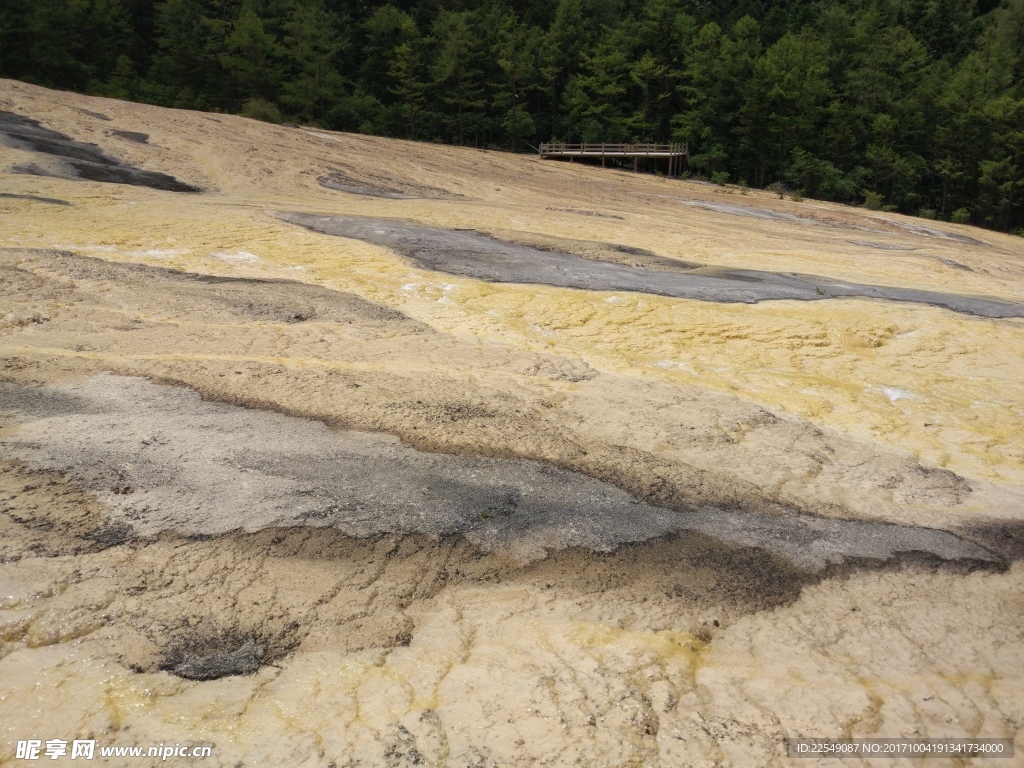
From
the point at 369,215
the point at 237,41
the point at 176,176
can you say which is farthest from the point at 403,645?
the point at 237,41

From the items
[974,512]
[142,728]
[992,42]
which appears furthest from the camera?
[992,42]

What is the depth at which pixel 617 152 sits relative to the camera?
34031mm

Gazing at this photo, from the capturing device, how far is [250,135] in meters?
16.9

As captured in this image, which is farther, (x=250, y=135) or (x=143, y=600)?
(x=250, y=135)

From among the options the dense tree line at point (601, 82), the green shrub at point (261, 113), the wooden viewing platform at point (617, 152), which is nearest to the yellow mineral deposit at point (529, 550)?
the green shrub at point (261, 113)

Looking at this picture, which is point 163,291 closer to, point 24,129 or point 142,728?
point 142,728

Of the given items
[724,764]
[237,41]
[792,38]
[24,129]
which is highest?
[792,38]

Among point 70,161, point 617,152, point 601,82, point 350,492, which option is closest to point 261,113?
point 617,152

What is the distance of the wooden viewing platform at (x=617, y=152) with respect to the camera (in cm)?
3334

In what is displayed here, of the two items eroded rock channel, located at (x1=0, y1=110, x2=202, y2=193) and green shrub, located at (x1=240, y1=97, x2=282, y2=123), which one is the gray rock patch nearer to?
eroded rock channel, located at (x1=0, y1=110, x2=202, y2=193)

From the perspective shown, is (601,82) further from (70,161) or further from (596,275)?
(596,275)

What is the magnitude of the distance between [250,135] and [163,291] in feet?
34.5

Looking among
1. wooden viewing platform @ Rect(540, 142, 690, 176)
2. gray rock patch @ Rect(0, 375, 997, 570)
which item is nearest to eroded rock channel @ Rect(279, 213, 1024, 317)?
gray rock patch @ Rect(0, 375, 997, 570)

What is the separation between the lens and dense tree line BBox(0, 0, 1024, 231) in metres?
36.0
